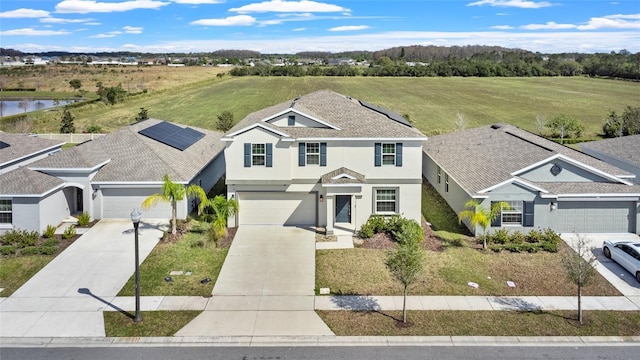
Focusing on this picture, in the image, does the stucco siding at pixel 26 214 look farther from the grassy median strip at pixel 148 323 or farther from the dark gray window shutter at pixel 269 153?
the dark gray window shutter at pixel 269 153

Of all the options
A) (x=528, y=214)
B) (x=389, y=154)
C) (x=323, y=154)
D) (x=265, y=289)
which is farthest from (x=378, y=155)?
(x=265, y=289)

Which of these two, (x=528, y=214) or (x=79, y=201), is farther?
(x=79, y=201)

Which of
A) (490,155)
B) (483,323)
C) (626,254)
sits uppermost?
(490,155)

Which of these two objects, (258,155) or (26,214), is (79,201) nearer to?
(26,214)

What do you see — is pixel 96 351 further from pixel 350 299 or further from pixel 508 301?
pixel 508 301

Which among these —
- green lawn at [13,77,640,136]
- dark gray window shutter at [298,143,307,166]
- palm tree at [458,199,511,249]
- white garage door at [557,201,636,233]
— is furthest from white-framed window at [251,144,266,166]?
green lawn at [13,77,640,136]

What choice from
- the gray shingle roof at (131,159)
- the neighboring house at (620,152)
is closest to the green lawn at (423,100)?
the neighboring house at (620,152)

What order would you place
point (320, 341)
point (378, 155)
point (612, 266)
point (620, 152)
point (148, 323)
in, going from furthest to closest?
point (620, 152)
point (378, 155)
point (612, 266)
point (148, 323)
point (320, 341)
